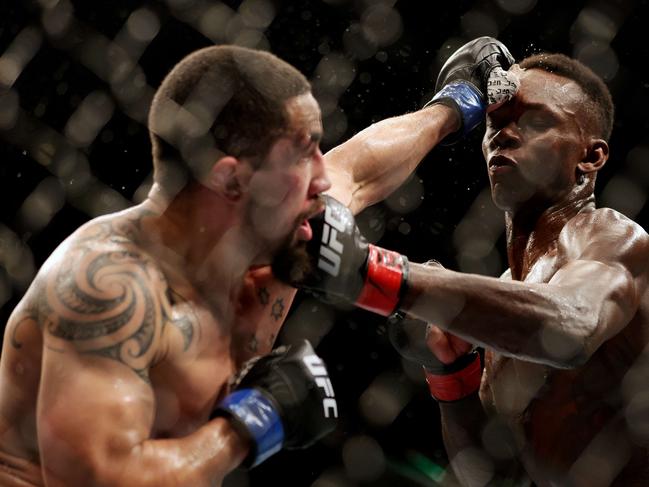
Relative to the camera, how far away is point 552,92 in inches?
82.7

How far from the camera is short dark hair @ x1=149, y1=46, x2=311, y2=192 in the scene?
1436 millimetres

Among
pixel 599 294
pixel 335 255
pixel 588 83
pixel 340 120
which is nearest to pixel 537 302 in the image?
pixel 599 294

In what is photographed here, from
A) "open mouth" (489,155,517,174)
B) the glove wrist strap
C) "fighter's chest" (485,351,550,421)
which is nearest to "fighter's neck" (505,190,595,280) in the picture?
"open mouth" (489,155,517,174)

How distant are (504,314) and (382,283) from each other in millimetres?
251

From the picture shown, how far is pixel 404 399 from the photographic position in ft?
11.0

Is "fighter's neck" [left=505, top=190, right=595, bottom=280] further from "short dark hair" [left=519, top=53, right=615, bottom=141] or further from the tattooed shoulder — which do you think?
the tattooed shoulder

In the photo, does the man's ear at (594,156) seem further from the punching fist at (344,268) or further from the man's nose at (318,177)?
the man's nose at (318,177)

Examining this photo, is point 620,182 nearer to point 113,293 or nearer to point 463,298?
point 463,298

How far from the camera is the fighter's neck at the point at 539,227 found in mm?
2082

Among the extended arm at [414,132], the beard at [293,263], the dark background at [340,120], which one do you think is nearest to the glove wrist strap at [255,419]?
the beard at [293,263]

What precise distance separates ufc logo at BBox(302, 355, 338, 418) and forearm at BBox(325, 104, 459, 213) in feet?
1.53

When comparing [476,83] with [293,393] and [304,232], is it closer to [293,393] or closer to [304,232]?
[304,232]

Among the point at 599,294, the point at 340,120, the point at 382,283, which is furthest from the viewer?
the point at 340,120

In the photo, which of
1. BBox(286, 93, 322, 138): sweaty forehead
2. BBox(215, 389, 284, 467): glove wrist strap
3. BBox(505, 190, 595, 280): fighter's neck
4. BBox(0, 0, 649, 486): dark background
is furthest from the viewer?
BBox(0, 0, 649, 486): dark background
